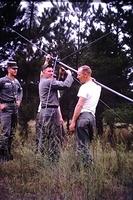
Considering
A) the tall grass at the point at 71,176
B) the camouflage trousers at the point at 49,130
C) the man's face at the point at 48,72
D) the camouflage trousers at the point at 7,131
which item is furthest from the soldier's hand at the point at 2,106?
the tall grass at the point at 71,176

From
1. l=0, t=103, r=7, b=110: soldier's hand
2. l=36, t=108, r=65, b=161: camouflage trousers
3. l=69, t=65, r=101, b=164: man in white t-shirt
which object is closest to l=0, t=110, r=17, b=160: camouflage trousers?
l=0, t=103, r=7, b=110: soldier's hand

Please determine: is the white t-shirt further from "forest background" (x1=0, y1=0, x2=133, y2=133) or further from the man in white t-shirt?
"forest background" (x1=0, y1=0, x2=133, y2=133)

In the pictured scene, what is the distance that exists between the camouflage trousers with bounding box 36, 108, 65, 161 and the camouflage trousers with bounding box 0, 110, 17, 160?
60 centimetres

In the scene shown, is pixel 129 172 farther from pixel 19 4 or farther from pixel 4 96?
pixel 19 4

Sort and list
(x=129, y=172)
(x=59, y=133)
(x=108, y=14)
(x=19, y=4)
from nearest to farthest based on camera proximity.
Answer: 1. (x=129, y=172)
2. (x=59, y=133)
3. (x=19, y=4)
4. (x=108, y=14)

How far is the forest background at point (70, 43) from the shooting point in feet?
50.1

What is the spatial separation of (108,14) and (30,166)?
11.7m

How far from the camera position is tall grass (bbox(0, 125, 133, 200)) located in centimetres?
485

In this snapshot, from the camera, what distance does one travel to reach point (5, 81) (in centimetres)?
769

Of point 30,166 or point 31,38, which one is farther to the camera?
point 31,38

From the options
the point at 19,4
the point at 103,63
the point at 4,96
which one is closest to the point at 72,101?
the point at 103,63

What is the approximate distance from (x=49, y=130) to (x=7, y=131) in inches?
37.6

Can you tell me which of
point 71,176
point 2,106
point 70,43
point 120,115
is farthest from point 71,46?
point 71,176

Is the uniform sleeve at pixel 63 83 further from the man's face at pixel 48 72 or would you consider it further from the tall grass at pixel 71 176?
the tall grass at pixel 71 176
